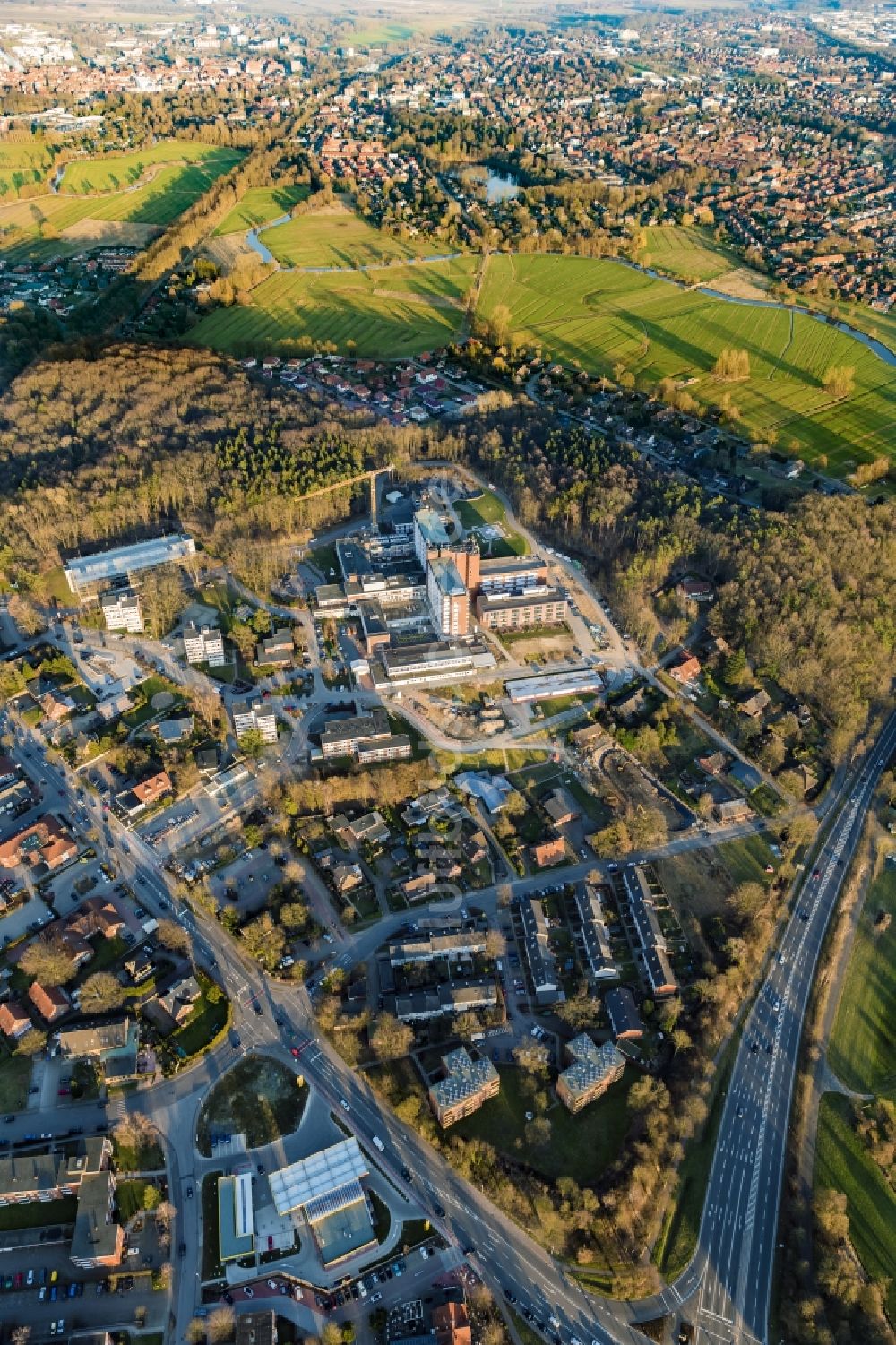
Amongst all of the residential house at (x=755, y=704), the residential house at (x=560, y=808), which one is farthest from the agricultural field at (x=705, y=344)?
the residential house at (x=560, y=808)

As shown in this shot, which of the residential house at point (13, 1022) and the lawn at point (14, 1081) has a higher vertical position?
the residential house at point (13, 1022)

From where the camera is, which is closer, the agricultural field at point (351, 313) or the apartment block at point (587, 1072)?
the apartment block at point (587, 1072)

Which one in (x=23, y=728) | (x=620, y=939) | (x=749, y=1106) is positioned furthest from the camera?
(x=23, y=728)

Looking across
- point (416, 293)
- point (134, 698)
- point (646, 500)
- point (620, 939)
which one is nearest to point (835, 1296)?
point (620, 939)

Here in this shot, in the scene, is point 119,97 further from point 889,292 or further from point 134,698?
point 134,698

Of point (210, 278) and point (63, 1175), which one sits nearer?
point (63, 1175)

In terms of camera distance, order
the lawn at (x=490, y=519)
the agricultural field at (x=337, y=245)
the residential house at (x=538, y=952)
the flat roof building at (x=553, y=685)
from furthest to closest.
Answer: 1. the agricultural field at (x=337, y=245)
2. the lawn at (x=490, y=519)
3. the flat roof building at (x=553, y=685)
4. the residential house at (x=538, y=952)

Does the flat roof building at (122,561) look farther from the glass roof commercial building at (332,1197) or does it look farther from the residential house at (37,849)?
the glass roof commercial building at (332,1197)

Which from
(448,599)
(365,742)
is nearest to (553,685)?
(448,599)
